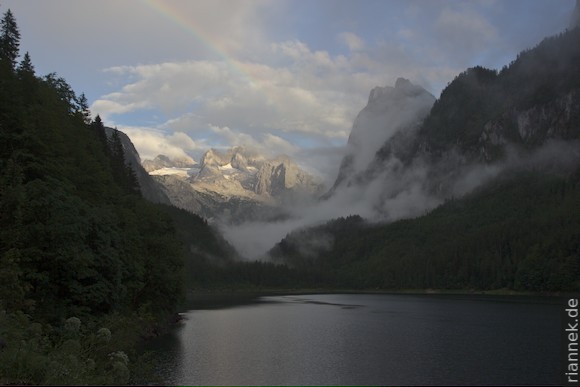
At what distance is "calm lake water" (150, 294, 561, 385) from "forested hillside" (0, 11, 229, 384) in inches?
311

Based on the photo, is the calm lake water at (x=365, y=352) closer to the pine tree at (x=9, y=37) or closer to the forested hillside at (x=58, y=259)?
the forested hillside at (x=58, y=259)

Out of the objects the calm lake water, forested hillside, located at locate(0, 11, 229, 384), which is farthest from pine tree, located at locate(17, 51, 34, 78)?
the calm lake water

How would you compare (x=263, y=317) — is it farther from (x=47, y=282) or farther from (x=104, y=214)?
(x=47, y=282)

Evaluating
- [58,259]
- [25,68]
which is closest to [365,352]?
[58,259]

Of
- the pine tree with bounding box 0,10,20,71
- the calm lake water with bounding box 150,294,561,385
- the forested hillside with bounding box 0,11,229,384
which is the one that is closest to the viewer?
the forested hillside with bounding box 0,11,229,384

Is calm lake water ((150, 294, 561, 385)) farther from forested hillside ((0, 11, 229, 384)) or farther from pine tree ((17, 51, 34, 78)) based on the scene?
pine tree ((17, 51, 34, 78))

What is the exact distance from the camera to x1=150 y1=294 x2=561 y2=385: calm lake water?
52.0 m

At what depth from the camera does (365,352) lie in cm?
6769

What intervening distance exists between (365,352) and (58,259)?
40.1 m

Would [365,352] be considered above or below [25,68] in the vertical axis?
below

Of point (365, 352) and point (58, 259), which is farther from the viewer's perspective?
point (365, 352)

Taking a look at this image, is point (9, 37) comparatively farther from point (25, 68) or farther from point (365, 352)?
point (365, 352)

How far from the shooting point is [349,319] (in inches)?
4646

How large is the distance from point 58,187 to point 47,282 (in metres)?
11.0
